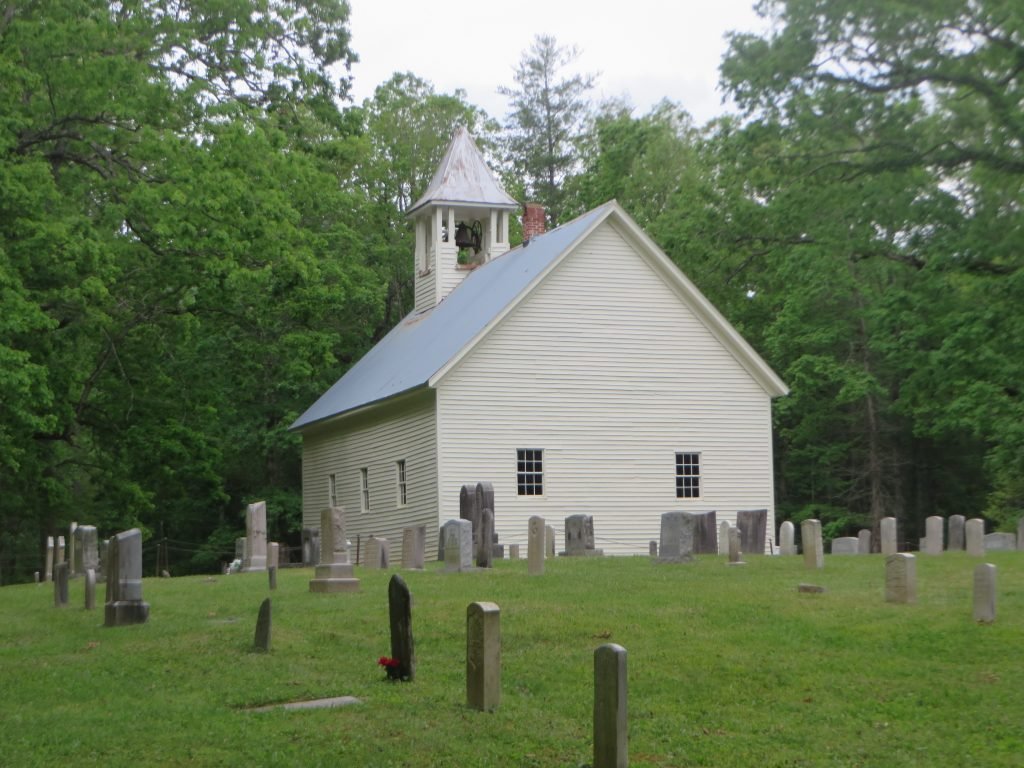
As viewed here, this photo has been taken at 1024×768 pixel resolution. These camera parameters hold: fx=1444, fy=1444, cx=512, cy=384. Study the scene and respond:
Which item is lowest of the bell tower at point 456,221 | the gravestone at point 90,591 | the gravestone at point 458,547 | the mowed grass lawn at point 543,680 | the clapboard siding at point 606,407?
the mowed grass lawn at point 543,680

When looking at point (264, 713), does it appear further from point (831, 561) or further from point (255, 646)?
point (831, 561)

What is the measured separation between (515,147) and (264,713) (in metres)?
55.5

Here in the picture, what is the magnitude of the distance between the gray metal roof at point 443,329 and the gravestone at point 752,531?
7.59 metres

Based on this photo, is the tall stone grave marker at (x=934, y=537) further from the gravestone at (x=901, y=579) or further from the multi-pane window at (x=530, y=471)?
the gravestone at (x=901, y=579)

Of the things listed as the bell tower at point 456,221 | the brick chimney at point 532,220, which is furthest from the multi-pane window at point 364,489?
the brick chimney at point 532,220

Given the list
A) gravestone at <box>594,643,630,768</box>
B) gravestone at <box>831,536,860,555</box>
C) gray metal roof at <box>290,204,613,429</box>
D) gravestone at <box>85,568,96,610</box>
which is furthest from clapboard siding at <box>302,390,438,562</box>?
gravestone at <box>594,643,630,768</box>

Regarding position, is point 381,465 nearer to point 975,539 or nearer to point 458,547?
point 458,547

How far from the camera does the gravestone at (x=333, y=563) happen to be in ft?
67.4

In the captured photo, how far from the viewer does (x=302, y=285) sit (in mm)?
32688

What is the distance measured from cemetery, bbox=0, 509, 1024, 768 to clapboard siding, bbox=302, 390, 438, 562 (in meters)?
12.6

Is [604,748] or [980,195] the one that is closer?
[604,748]

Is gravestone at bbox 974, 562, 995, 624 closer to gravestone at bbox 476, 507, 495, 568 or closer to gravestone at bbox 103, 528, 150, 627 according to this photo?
gravestone at bbox 103, 528, 150, 627

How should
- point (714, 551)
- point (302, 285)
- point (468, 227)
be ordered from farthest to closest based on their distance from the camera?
point (468, 227) < point (302, 285) < point (714, 551)

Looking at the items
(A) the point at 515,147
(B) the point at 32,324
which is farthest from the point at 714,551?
(A) the point at 515,147
